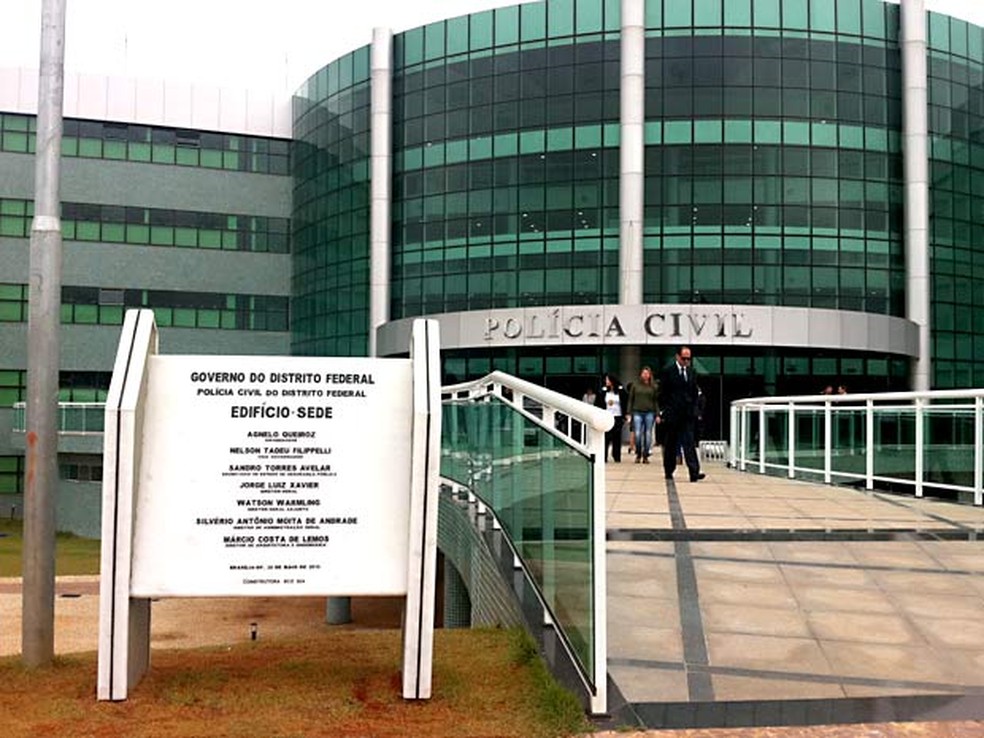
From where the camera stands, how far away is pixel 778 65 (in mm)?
37562

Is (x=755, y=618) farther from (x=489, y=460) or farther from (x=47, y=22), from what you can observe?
(x=47, y=22)

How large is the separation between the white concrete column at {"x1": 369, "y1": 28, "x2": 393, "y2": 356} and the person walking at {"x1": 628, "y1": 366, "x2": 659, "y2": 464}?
78.9ft

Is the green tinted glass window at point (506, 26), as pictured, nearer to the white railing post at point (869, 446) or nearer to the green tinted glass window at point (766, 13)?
the green tinted glass window at point (766, 13)

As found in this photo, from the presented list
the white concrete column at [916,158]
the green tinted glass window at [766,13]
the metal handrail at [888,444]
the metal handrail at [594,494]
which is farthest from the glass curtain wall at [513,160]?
the metal handrail at [594,494]

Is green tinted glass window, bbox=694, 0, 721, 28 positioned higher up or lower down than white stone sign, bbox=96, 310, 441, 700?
higher up

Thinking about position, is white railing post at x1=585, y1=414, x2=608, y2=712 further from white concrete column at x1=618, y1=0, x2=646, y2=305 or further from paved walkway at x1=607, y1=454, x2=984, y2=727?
white concrete column at x1=618, y1=0, x2=646, y2=305

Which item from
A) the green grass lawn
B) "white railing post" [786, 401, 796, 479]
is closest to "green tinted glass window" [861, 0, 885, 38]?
"white railing post" [786, 401, 796, 479]

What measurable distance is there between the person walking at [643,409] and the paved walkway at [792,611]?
7692mm

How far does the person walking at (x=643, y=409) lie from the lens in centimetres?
1789

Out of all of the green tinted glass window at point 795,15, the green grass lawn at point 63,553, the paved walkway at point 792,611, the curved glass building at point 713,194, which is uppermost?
the green tinted glass window at point 795,15

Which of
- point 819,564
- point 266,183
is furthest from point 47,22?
point 266,183

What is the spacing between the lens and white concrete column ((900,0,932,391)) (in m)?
37.8

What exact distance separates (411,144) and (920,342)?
21.7 meters

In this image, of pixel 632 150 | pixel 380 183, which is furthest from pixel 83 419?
pixel 632 150
